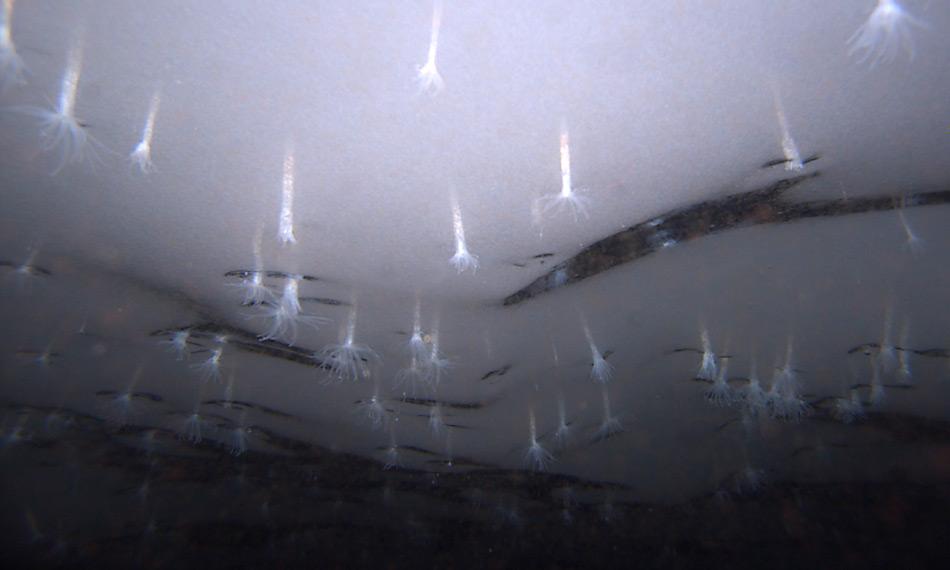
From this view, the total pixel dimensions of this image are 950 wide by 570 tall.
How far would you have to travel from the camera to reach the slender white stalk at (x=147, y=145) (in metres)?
2.71

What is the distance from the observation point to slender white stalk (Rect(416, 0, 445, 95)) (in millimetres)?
2350

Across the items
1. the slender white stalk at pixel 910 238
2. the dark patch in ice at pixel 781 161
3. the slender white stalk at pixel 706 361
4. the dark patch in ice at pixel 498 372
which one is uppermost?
the dark patch in ice at pixel 781 161

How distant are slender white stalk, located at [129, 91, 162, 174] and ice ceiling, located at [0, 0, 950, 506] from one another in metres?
0.02

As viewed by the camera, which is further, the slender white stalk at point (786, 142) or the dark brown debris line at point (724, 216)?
the dark brown debris line at point (724, 216)

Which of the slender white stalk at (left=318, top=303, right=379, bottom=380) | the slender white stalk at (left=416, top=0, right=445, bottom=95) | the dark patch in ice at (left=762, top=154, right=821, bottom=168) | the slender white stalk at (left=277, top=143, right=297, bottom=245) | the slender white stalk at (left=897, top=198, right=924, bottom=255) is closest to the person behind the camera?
Answer: the slender white stalk at (left=416, top=0, right=445, bottom=95)

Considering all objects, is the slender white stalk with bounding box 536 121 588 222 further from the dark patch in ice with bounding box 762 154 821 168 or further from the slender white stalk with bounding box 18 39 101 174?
the slender white stalk with bounding box 18 39 101 174

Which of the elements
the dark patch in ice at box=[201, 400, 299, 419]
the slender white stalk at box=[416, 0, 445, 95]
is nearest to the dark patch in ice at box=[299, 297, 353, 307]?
the slender white stalk at box=[416, 0, 445, 95]

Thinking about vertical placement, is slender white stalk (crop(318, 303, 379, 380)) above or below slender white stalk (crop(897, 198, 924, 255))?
below

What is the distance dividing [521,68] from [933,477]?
10243mm

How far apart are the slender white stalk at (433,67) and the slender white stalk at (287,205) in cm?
89

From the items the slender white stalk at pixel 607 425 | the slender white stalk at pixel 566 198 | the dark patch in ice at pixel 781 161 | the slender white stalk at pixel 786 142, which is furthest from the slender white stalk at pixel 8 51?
the slender white stalk at pixel 607 425

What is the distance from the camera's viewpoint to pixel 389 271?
3.93 m

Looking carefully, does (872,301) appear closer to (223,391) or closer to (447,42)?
(447,42)

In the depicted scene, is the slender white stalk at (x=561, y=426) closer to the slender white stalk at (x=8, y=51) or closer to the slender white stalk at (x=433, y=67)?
the slender white stalk at (x=433, y=67)
